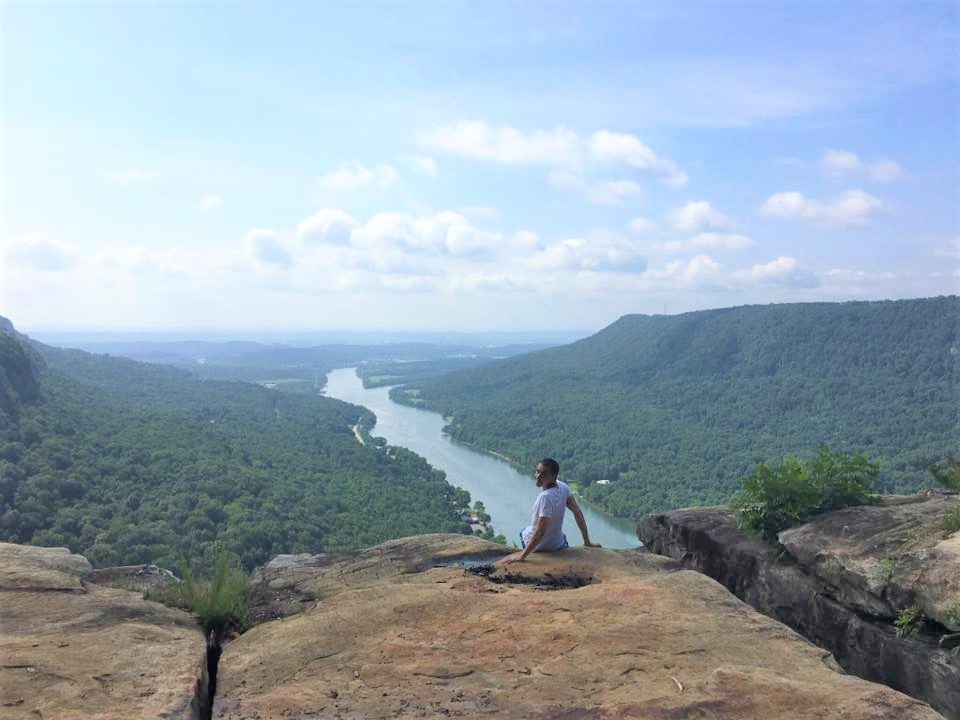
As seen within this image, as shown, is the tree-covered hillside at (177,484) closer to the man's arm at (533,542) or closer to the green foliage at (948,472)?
the man's arm at (533,542)

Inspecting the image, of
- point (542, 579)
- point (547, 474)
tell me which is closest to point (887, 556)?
point (542, 579)

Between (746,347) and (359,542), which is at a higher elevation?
(746,347)

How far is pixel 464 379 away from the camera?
401ft

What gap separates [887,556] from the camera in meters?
5.57

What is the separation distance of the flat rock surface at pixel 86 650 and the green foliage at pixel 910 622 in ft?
16.8

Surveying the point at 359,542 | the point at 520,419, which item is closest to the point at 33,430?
the point at 359,542

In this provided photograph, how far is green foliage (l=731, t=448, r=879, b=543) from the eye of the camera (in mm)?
6801

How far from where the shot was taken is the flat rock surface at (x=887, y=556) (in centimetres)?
497

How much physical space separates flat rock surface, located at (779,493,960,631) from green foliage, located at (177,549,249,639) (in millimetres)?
5231

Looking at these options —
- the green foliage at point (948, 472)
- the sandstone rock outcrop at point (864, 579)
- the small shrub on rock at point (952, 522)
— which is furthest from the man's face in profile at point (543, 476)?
the green foliage at point (948, 472)

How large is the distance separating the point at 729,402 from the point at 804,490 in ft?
256

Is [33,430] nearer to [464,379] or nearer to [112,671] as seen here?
[112,671]

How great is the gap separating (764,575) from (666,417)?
246 feet

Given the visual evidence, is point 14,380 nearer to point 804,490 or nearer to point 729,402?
point 804,490
